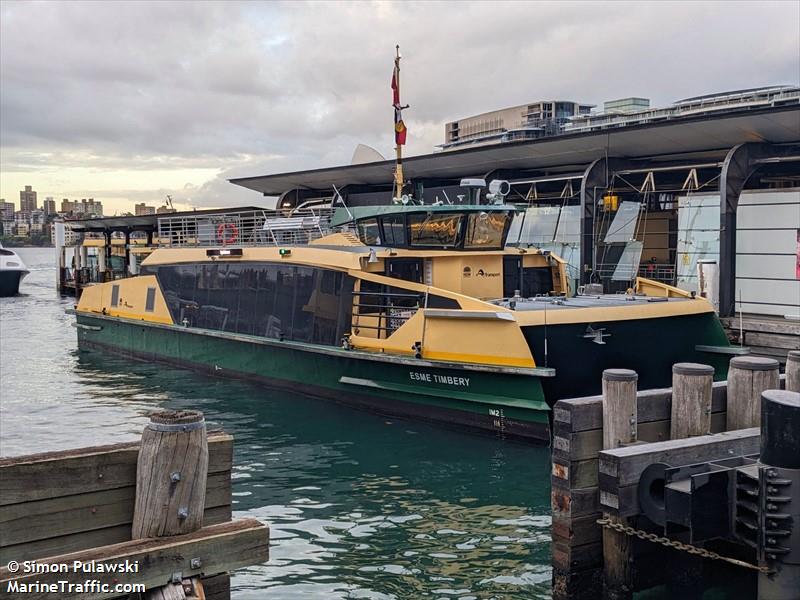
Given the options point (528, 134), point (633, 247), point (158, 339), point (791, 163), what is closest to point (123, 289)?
point (158, 339)

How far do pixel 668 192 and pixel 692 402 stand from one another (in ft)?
67.8

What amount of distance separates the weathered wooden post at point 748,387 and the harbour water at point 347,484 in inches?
102

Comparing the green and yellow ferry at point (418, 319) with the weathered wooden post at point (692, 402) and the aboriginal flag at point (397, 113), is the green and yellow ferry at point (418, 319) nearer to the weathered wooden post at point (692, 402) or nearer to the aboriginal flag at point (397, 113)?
the aboriginal flag at point (397, 113)

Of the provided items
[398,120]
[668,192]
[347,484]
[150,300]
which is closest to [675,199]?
[668,192]

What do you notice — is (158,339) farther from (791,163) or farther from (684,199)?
(791,163)

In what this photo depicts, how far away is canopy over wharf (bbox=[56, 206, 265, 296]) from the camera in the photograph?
5433 centimetres

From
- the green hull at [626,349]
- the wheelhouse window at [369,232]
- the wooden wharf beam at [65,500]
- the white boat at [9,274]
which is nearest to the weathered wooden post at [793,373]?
the green hull at [626,349]

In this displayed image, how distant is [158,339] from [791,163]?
67.5ft

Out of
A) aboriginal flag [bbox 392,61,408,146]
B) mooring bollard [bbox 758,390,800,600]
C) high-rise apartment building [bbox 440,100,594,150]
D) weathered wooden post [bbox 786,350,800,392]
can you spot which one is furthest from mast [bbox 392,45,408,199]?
high-rise apartment building [bbox 440,100,594,150]

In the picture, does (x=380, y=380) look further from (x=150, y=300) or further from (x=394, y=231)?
(x=150, y=300)

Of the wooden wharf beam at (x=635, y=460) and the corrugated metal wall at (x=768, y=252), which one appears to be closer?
the wooden wharf beam at (x=635, y=460)

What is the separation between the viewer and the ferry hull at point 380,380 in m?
12.8

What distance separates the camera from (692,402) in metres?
7.27

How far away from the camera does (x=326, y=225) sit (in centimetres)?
1956
